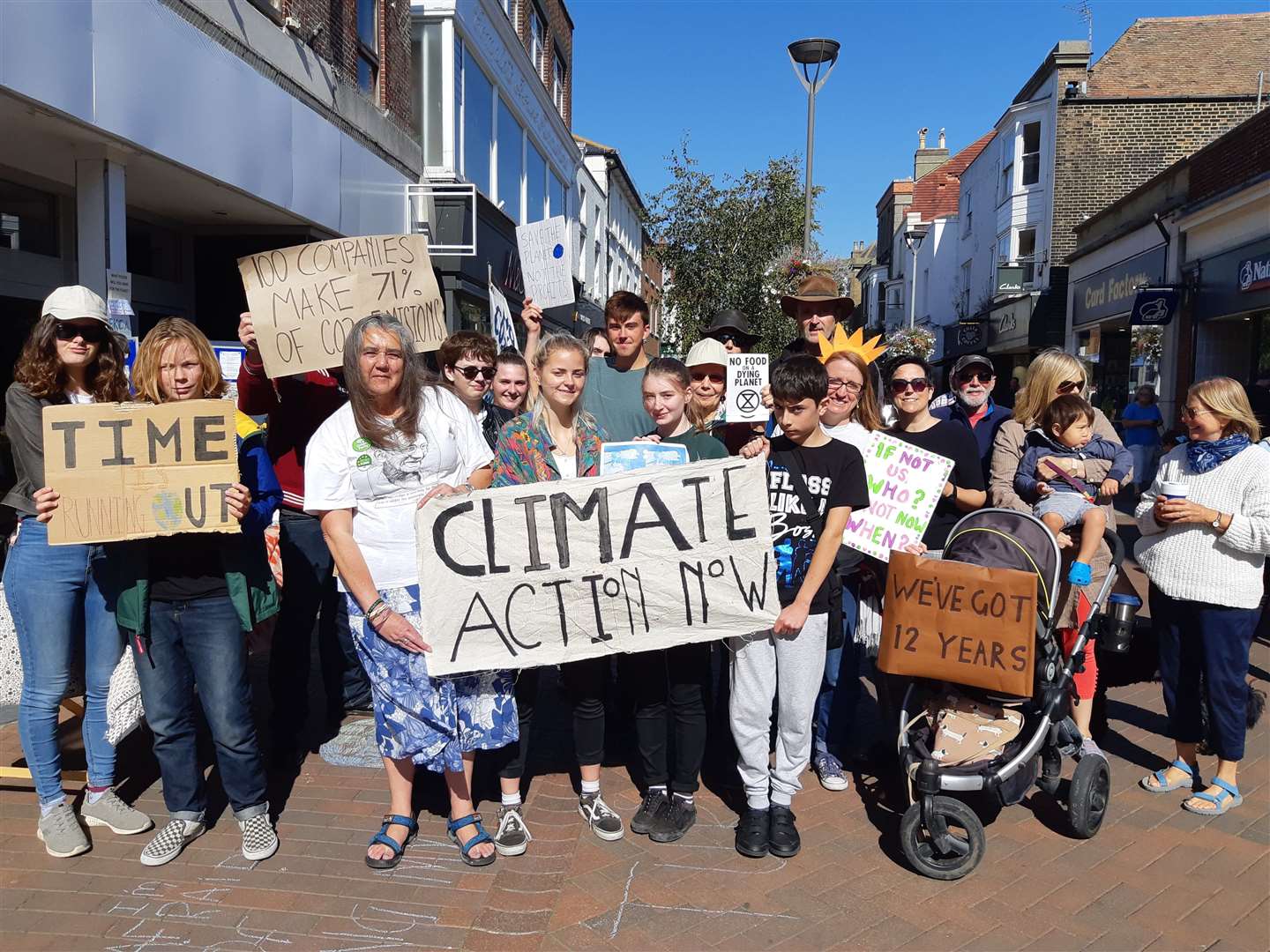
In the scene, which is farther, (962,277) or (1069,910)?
(962,277)

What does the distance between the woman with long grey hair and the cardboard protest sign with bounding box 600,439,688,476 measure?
1.71 feet

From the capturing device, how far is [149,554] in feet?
11.8

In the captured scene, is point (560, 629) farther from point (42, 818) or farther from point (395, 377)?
point (42, 818)

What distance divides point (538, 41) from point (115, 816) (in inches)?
866

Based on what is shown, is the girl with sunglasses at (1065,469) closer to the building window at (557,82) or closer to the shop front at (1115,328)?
the shop front at (1115,328)

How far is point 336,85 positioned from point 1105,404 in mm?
19266

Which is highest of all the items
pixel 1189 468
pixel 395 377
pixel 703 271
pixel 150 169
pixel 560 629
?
pixel 703 271

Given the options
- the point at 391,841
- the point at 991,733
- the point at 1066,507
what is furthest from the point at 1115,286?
the point at 391,841

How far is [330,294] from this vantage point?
4.69 meters

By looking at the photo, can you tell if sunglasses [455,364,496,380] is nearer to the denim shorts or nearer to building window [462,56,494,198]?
the denim shorts

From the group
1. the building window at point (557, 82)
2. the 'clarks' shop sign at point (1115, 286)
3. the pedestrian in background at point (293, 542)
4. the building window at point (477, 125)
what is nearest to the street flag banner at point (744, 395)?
the pedestrian in background at point (293, 542)

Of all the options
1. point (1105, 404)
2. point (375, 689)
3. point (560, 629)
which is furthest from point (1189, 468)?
point (1105, 404)

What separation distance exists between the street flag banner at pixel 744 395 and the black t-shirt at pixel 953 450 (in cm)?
101

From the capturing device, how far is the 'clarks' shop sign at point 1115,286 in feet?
58.9
